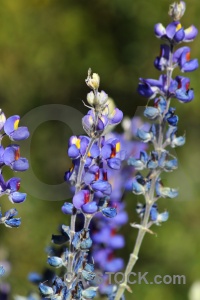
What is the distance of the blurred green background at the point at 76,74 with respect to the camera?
2691 millimetres

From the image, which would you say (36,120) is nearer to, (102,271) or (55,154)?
(55,154)

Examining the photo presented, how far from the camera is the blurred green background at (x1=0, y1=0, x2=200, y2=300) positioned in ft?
8.83

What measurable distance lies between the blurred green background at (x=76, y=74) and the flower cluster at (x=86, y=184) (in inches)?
69.1

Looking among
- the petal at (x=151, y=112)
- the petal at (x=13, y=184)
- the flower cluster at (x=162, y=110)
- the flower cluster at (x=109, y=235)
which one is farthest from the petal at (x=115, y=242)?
the petal at (x=13, y=184)

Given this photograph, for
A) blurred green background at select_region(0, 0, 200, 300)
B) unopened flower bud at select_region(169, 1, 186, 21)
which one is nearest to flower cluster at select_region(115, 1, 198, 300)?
unopened flower bud at select_region(169, 1, 186, 21)

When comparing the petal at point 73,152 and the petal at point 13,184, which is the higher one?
the petal at point 73,152

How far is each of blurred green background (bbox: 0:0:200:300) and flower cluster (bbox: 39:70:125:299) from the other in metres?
1.75

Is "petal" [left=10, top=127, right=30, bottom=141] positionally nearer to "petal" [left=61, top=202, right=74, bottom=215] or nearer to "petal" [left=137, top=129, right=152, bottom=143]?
"petal" [left=61, top=202, right=74, bottom=215]

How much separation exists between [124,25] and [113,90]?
282 millimetres

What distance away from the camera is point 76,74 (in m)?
2.79

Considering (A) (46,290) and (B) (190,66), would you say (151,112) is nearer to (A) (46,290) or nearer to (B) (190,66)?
(B) (190,66)

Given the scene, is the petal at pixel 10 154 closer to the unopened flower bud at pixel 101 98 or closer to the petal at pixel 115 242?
the unopened flower bud at pixel 101 98

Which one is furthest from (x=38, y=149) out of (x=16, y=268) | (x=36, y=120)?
(x=16, y=268)

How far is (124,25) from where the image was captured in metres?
2.81
